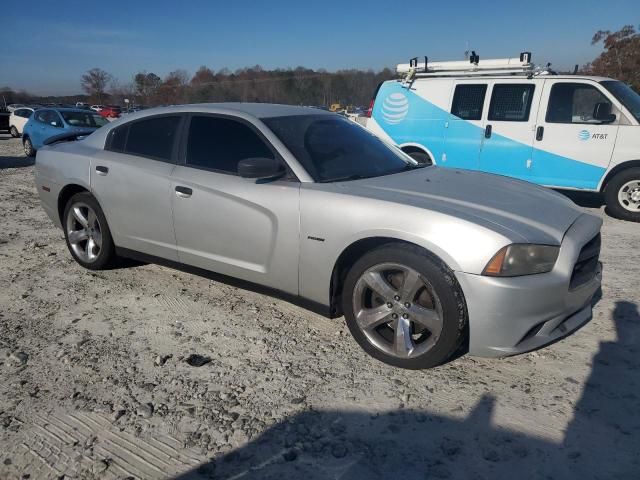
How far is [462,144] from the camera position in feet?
26.0

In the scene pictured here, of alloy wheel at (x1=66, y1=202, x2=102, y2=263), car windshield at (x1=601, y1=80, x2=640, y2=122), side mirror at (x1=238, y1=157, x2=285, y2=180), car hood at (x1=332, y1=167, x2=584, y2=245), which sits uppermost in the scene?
car windshield at (x1=601, y1=80, x2=640, y2=122)

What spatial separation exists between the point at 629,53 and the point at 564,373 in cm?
2413

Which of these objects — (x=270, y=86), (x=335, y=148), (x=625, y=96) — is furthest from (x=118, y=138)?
(x=270, y=86)

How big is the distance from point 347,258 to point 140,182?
1.94 metres

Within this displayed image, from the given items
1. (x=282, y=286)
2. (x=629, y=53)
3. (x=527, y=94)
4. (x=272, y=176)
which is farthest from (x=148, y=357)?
(x=629, y=53)

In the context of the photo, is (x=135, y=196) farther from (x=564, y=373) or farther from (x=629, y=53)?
(x=629, y=53)

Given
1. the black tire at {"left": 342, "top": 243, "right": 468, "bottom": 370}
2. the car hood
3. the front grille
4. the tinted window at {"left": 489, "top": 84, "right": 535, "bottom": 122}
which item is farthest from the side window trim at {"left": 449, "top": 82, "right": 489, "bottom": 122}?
the black tire at {"left": 342, "top": 243, "right": 468, "bottom": 370}

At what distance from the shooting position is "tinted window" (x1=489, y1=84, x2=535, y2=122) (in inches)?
293

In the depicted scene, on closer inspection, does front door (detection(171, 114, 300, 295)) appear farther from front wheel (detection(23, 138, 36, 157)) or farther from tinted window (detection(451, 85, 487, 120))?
front wheel (detection(23, 138, 36, 157))

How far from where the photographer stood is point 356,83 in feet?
144

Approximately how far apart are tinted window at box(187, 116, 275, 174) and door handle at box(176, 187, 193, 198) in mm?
218

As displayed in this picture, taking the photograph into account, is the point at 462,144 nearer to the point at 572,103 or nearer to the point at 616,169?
the point at 572,103

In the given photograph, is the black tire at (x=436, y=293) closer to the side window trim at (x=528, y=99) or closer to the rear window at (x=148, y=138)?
the rear window at (x=148, y=138)

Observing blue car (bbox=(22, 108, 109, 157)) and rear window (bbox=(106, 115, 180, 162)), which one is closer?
rear window (bbox=(106, 115, 180, 162))
